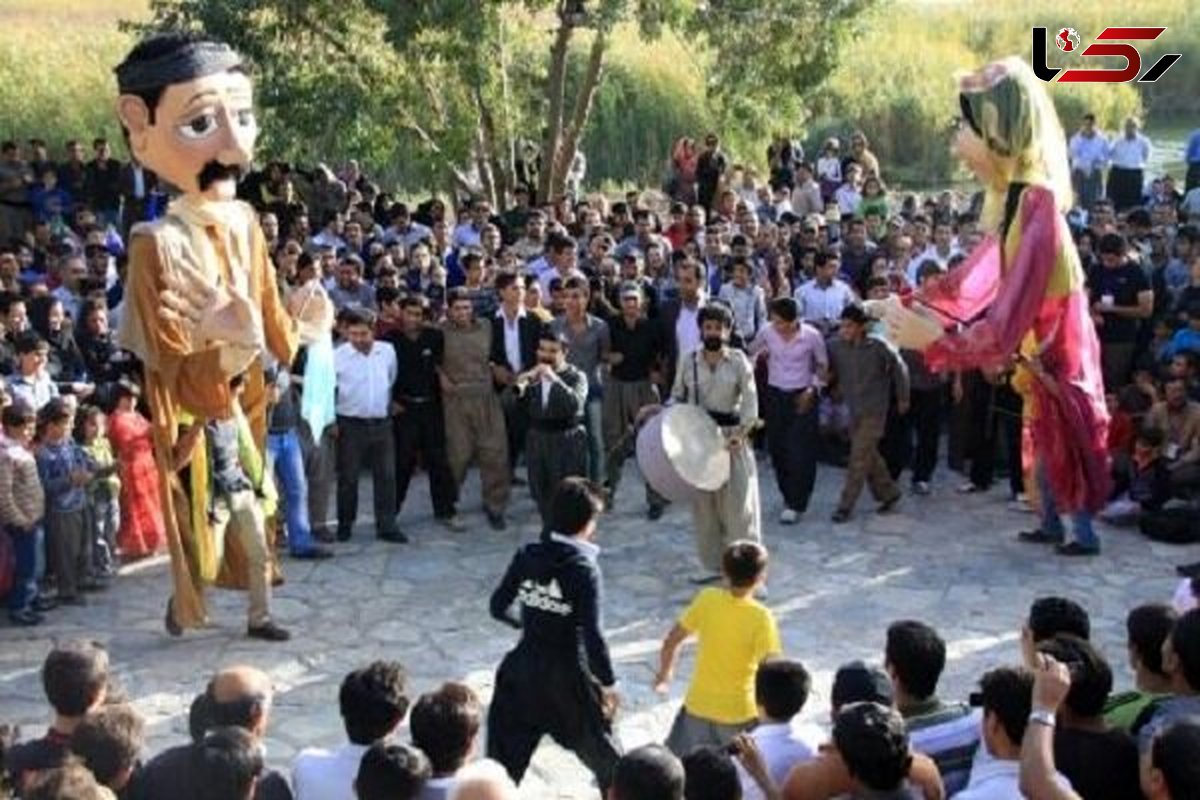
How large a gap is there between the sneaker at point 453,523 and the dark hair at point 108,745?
599 centimetres

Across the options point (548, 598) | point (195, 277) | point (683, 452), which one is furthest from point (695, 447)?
point (548, 598)

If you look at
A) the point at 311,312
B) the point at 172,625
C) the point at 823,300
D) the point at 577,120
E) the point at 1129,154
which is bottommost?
the point at 172,625

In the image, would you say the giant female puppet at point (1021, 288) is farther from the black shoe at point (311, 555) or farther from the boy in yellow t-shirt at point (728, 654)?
the black shoe at point (311, 555)

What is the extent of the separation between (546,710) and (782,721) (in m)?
1.33

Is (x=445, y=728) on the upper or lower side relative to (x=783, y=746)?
upper

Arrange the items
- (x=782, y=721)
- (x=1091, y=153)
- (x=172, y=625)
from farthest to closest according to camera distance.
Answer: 1. (x=1091, y=153)
2. (x=172, y=625)
3. (x=782, y=721)

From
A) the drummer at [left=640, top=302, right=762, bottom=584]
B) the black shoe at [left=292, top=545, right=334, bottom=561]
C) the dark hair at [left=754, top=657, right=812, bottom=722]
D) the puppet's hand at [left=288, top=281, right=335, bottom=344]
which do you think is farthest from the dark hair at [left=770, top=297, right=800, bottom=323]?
the dark hair at [left=754, top=657, right=812, bottom=722]

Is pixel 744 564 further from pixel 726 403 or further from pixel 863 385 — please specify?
pixel 863 385

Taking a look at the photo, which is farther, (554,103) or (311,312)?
(554,103)

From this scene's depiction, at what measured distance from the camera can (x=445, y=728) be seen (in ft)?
16.3

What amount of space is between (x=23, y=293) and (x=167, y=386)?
4264mm

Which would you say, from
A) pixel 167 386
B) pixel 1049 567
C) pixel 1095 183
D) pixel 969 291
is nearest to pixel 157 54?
pixel 167 386

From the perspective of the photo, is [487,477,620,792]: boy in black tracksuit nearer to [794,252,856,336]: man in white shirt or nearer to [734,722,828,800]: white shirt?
[734,722,828,800]: white shirt

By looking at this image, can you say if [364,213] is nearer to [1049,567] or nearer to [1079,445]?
[1049,567]
